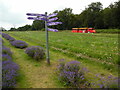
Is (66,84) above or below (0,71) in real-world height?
below

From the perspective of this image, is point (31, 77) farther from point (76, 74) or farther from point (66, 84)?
point (76, 74)

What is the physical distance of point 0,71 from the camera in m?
4.04

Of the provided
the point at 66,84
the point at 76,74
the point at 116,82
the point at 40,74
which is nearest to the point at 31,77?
the point at 40,74

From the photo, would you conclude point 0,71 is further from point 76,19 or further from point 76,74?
point 76,19

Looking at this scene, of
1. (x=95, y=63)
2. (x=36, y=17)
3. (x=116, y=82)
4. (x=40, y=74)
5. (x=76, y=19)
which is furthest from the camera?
(x=76, y=19)

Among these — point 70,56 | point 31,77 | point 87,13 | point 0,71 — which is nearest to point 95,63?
point 70,56

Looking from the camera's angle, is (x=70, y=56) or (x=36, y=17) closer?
(x=36, y=17)

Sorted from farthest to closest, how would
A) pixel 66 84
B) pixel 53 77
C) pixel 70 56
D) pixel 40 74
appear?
pixel 70 56
pixel 40 74
pixel 53 77
pixel 66 84

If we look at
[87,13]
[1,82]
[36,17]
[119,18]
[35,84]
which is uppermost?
[87,13]

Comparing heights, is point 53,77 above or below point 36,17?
below

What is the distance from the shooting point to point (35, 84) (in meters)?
4.17

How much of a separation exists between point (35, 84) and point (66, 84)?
3.79 ft

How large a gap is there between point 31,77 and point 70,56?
150 inches

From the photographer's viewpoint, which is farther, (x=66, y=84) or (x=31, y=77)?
(x=31, y=77)
